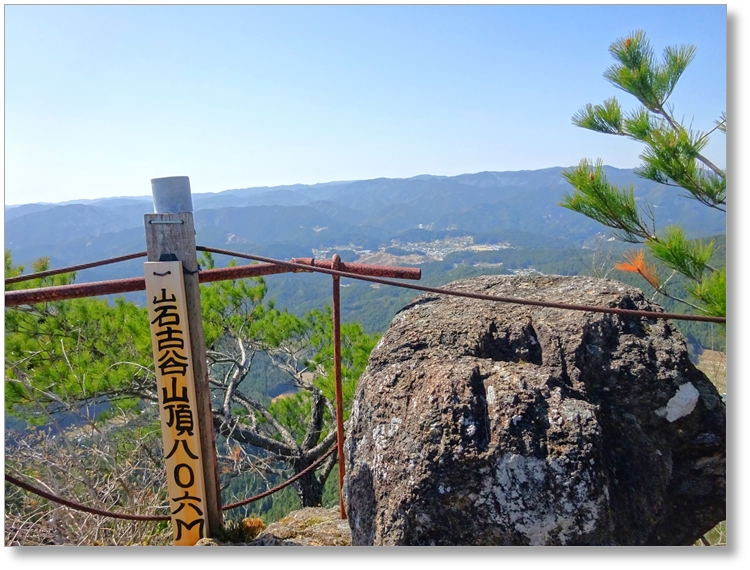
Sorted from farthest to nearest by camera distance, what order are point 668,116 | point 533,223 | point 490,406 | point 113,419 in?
point 533,223, point 113,419, point 668,116, point 490,406

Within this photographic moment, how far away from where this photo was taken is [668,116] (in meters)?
4.20

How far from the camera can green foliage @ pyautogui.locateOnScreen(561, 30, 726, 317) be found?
3529 millimetres

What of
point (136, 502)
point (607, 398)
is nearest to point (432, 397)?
point (607, 398)

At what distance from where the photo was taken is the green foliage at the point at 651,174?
353cm

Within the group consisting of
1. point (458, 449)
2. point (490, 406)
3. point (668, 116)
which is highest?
point (668, 116)

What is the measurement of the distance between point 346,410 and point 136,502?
6.76 ft

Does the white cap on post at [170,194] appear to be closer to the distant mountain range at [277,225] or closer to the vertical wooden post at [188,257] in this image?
the vertical wooden post at [188,257]

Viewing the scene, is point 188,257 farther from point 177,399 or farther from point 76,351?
point 76,351

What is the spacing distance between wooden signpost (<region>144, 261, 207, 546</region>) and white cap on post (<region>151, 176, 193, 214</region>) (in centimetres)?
22

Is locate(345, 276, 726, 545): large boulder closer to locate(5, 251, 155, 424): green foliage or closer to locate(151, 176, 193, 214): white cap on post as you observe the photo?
locate(151, 176, 193, 214): white cap on post

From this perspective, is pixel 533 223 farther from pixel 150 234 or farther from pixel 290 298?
pixel 150 234

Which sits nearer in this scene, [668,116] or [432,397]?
[432,397]

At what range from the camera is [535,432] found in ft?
5.28

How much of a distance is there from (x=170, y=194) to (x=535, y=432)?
158 centimetres
